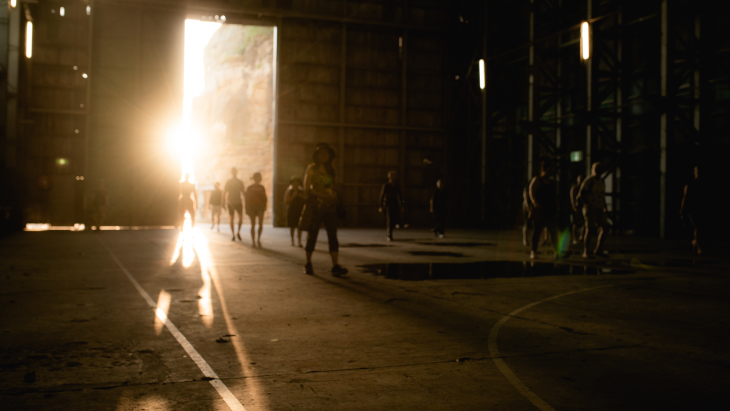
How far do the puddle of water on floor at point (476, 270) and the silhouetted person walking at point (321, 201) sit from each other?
3.10 ft

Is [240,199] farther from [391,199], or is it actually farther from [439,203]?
[439,203]

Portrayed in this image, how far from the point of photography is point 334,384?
3.63m

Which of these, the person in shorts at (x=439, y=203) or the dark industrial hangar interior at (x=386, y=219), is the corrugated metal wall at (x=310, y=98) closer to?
the dark industrial hangar interior at (x=386, y=219)

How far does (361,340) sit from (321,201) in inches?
175

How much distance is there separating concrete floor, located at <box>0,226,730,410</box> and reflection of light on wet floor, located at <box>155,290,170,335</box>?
0.04 m

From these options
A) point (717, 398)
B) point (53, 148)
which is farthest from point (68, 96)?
point (717, 398)

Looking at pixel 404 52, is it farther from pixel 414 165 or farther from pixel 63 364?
pixel 63 364

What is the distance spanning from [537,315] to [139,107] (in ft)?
78.0

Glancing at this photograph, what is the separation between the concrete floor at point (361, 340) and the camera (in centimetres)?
340

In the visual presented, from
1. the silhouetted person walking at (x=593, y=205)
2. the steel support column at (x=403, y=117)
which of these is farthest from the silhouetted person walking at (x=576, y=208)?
the steel support column at (x=403, y=117)

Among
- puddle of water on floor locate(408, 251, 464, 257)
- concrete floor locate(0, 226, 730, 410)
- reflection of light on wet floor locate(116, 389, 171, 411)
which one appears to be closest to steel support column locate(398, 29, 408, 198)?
puddle of water on floor locate(408, 251, 464, 257)

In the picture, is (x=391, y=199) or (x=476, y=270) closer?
(x=476, y=270)

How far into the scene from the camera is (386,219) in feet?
81.3

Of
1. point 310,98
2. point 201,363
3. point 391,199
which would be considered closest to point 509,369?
point 201,363
